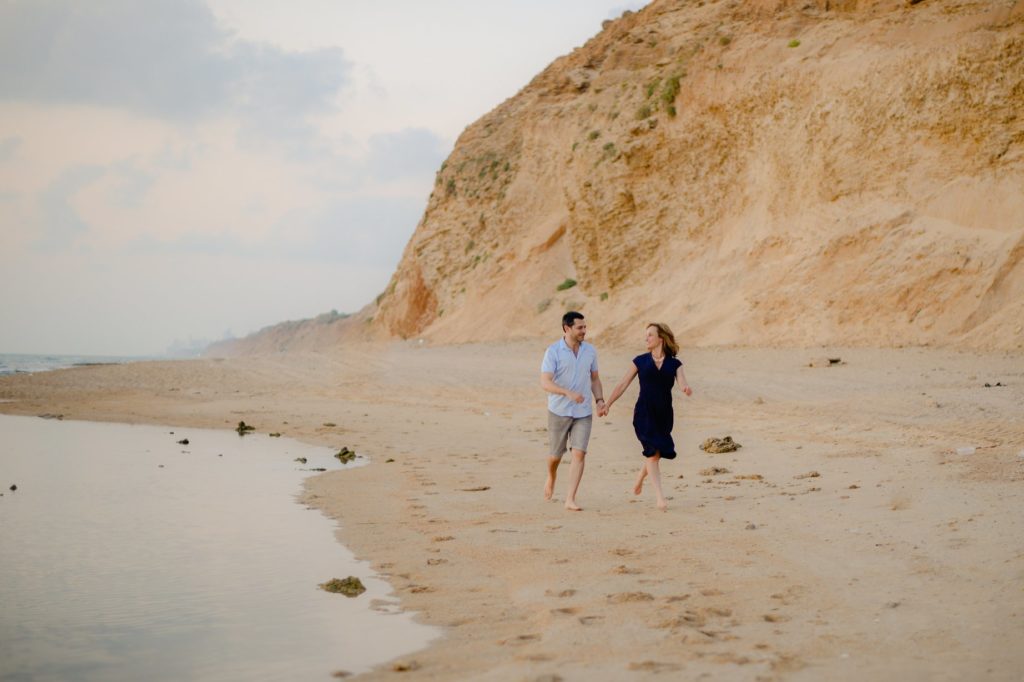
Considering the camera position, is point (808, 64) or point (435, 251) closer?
point (808, 64)

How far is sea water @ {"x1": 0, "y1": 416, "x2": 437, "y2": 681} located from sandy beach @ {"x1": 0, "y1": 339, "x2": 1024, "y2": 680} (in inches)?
13.7

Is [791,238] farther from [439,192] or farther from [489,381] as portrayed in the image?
[439,192]

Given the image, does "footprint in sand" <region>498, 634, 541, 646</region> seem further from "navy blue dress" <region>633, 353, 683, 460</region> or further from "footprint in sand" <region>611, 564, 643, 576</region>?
"navy blue dress" <region>633, 353, 683, 460</region>

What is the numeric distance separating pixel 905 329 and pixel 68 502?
14.5 m

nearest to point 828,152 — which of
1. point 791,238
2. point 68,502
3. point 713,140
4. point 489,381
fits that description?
point 791,238

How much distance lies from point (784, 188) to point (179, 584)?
19485 mm

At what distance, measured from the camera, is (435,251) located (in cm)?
4003

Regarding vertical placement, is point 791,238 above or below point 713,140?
below

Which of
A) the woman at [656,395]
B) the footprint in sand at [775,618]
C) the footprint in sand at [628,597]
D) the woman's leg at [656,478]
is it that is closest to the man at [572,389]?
the woman at [656,395]

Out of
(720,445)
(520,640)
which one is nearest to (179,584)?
(520,640)

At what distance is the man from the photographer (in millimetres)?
7938

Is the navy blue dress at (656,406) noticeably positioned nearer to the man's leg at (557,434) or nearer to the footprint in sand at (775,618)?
the man's leg at (557,434)

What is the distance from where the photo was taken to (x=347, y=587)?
17.9ft

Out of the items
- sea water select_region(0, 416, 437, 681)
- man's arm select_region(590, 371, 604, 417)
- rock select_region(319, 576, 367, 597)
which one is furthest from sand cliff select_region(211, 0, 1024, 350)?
rock select_region(319, 576, 367, 597)
